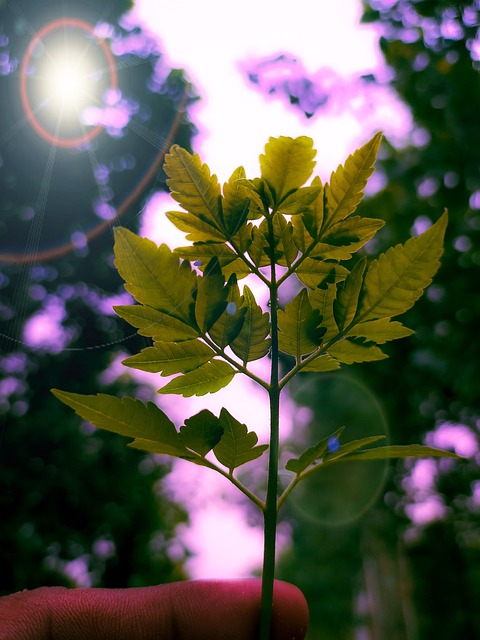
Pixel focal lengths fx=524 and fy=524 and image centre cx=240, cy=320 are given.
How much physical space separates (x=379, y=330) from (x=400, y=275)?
0.36ft

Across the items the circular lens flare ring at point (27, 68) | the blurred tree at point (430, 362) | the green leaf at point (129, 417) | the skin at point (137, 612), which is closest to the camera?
the green leaf at point (129, 417)

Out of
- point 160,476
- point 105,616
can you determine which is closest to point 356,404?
point 160,476

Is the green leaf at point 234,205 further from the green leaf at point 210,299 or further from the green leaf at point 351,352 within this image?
the green leaf at point 351,352

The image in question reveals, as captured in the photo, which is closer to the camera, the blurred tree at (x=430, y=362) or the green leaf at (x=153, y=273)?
the green leaf at (x=153, y=273)

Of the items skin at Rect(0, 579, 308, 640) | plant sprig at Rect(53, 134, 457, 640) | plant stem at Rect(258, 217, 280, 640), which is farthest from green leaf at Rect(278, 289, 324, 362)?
skin at Rect(0, 579, 308, 640)

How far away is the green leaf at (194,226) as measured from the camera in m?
0.87

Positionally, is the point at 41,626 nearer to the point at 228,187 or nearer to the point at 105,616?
the point at 105,616

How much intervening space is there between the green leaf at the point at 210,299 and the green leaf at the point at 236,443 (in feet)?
0.49

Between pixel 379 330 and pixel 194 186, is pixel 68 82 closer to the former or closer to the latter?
pixel 194 186

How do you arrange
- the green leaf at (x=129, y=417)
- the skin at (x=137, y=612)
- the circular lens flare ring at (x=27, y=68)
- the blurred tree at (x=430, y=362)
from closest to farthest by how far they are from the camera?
the green leaf at (x=129, y=417), the skin at (x=137, y=612), the blurred tree at (x=430, y=362), the circular lens flare ring at (x=27, y=68)

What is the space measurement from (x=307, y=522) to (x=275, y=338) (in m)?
26.8

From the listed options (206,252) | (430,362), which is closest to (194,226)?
(206,252)

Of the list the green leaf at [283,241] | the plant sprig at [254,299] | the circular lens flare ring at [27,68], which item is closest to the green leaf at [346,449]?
the plant sprig at [254,299]

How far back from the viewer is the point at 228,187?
33.3 inches
